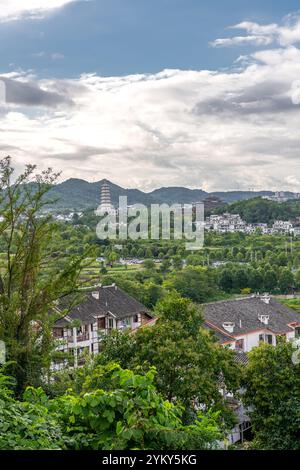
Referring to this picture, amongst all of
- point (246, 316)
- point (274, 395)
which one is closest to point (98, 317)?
point (246, 316)

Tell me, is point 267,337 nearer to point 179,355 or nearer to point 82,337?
point 82,337

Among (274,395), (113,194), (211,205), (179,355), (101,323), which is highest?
(113,194)

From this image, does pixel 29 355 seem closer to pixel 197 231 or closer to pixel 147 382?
pixel 147 382

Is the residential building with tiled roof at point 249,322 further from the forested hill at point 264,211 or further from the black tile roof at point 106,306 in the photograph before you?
the forested hill at point 264,211

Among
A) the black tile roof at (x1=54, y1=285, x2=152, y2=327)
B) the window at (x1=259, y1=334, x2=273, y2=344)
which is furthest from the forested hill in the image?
the window at (x1=259, y1=334, x2=273, y2=344)

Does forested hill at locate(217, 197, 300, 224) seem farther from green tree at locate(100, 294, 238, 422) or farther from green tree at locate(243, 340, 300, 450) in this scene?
green tree at locate(100, 294, 238, 422)

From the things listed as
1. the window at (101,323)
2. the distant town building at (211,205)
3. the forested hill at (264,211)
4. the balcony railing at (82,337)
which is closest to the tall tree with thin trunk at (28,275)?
the balcony railing at (82,337)
